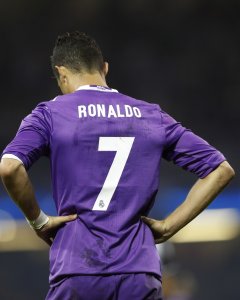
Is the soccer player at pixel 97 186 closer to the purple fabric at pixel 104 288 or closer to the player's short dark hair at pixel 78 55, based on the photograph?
the purple fabric at pixel 104 288

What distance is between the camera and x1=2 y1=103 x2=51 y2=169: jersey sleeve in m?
2.88

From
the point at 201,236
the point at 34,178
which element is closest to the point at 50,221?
the point at 201,236

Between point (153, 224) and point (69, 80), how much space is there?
26.1 inches

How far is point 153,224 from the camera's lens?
308cm

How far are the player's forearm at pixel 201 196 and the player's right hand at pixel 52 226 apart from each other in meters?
0.43

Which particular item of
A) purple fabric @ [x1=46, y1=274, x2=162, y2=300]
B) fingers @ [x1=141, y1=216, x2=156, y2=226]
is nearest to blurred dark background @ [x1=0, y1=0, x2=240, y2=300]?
fingers @ [x1=141, y1=216, x2=156, y2=226]

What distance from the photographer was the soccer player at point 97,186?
2859 millimetres

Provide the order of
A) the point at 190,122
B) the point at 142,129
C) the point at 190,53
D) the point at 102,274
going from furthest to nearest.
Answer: the point at 190,53
the point at 190,122
the point at 142,129
the point at 102,274

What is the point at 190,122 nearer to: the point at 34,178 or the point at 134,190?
the point at 34,178

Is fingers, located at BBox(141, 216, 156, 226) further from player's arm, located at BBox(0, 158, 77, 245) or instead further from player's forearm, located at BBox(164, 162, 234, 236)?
player's arm, located at BBox(0, 158, 77, 245)

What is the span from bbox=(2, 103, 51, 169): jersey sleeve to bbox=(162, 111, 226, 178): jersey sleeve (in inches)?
18.6

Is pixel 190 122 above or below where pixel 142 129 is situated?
below

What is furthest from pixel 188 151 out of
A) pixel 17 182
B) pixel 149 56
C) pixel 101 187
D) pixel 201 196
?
pixel 149 56

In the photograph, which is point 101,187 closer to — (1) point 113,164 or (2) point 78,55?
(1) point 113,164
